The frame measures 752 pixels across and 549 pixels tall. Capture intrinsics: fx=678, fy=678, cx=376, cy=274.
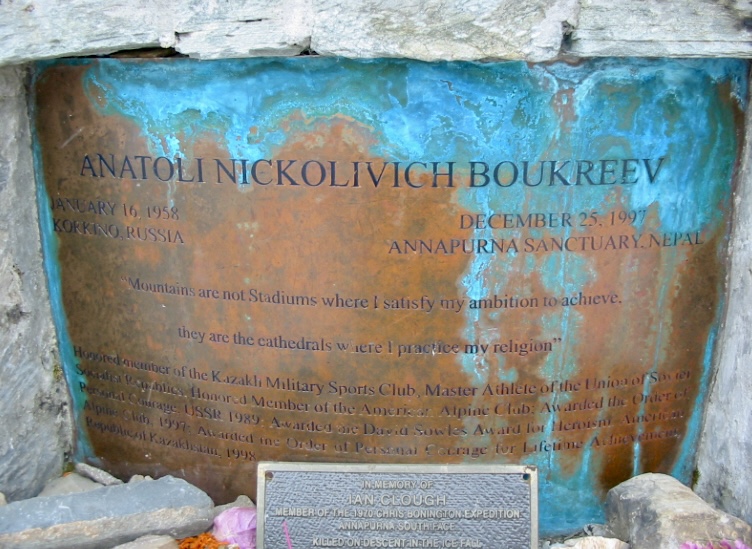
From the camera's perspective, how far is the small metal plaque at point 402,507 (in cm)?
204

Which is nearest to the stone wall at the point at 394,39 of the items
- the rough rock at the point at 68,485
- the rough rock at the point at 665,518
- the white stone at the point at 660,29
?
the white stone at the point at 660,29

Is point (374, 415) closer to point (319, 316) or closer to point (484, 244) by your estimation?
point (319, 316)

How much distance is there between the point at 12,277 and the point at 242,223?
819 mm

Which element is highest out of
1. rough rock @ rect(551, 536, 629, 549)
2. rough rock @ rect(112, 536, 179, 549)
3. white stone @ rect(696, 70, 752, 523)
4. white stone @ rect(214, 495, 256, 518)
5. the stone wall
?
the stone wall

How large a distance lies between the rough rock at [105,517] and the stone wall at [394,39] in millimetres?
426

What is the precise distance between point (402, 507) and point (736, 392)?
1135 millimetres

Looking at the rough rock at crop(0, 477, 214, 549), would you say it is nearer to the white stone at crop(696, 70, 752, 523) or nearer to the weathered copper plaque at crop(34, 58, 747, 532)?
the weathered copper plaque at crop(34, 58, 747, 532)

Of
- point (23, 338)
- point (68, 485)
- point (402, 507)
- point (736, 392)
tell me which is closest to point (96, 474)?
point (68, 485)

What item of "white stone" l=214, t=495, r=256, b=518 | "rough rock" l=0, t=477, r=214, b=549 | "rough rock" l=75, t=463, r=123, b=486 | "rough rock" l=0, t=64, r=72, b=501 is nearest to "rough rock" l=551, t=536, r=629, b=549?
"white stone" l=214, t=495, r=256, b=518

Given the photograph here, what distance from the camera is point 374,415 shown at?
223 cm

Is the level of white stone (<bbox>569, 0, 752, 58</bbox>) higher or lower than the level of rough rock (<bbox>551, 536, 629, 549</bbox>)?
higher

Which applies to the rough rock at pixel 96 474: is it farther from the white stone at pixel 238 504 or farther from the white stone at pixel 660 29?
the white stone at pixel 660 29

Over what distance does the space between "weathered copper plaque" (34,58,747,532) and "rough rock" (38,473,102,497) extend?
288mm

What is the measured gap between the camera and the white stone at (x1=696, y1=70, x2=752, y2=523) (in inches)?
82.2
